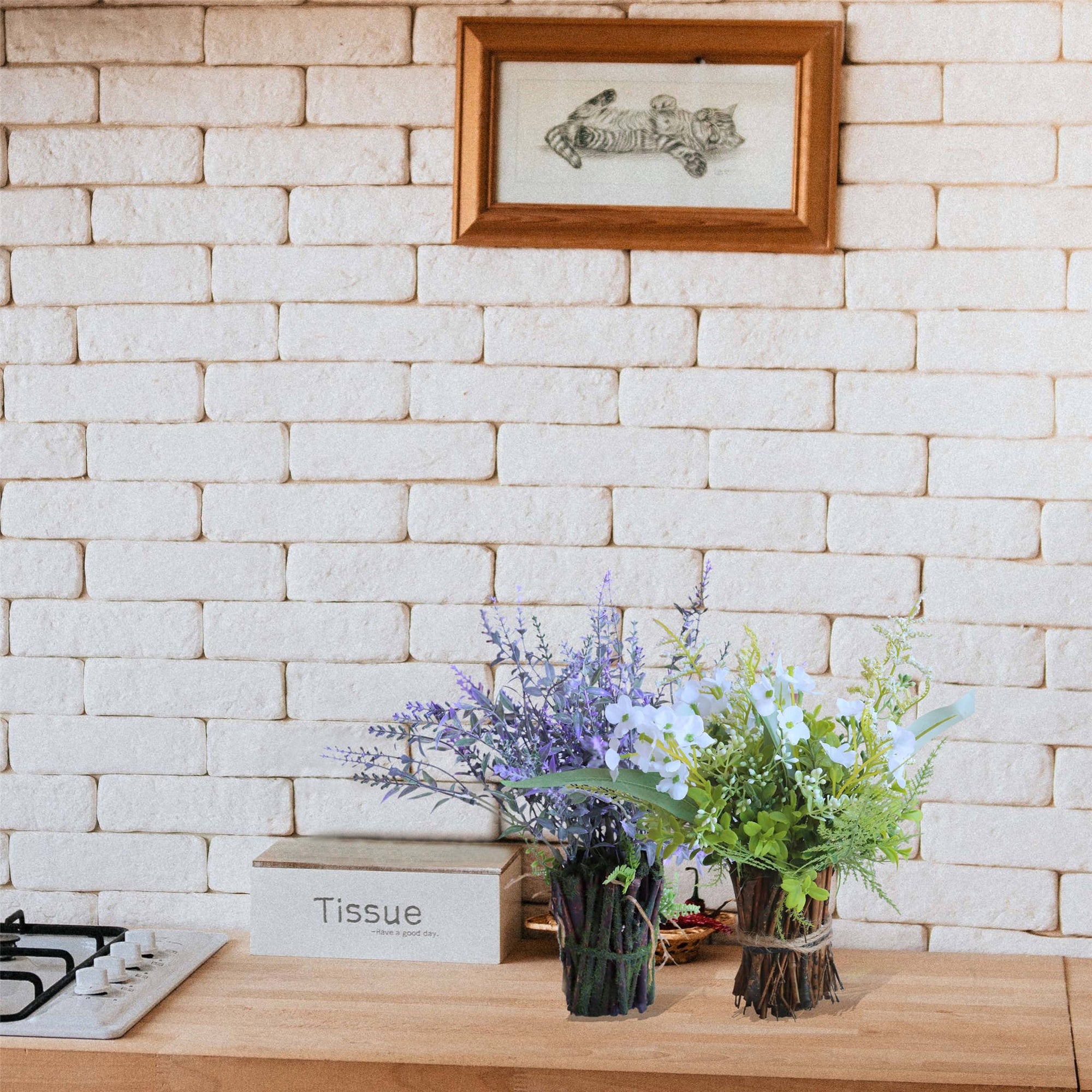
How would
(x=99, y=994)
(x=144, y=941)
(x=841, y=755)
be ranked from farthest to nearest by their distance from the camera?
(x=144, y=941) < (x=99, y=994) < (x=841, y=755)

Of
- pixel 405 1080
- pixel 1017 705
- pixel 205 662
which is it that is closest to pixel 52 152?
pixel 205 662

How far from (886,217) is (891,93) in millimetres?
158

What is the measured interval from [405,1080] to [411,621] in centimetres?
59

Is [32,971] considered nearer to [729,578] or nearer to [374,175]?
[729,578]

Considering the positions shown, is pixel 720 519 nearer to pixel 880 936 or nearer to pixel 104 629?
pixel 880 936

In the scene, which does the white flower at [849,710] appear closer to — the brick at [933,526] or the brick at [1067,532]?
the brick at [933,526]

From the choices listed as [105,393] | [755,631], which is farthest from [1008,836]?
[105,393]

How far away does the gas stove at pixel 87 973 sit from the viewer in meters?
1.19

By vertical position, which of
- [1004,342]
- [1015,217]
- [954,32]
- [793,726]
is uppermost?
[954,32]

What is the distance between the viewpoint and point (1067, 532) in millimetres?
1448

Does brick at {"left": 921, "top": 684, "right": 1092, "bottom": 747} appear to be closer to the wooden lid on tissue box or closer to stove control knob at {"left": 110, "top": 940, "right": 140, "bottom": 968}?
the wooden lid on tissue box

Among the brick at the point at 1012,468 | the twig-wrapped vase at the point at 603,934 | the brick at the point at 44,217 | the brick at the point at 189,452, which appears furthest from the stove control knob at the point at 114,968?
the brick at the point at 1012,468

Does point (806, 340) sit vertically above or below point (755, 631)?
above

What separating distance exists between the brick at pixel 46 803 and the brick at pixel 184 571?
10.4 inches
